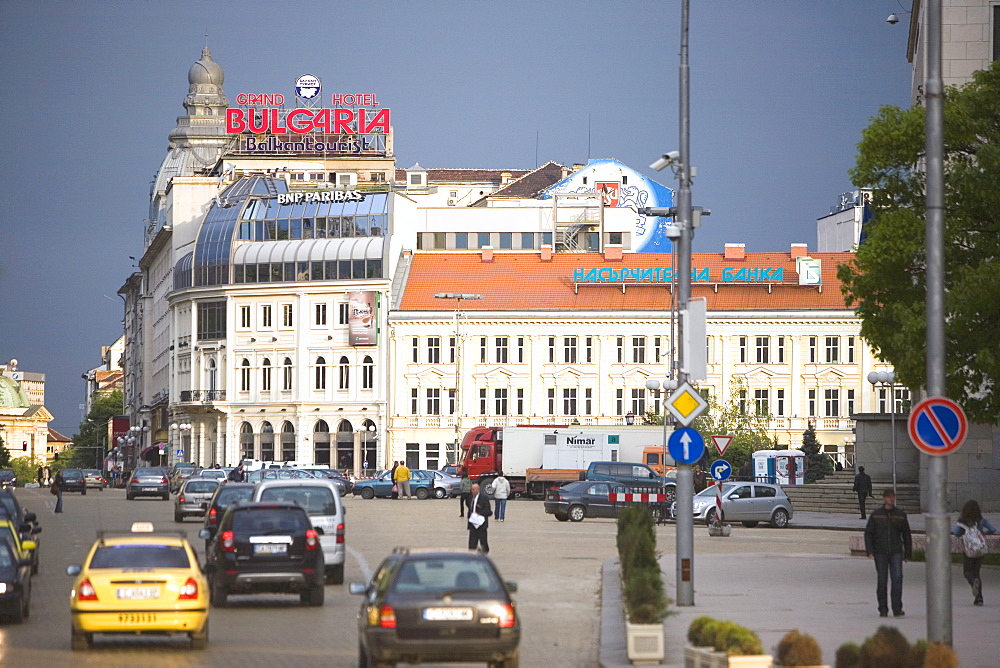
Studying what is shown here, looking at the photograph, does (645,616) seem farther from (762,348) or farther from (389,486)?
(762,348)

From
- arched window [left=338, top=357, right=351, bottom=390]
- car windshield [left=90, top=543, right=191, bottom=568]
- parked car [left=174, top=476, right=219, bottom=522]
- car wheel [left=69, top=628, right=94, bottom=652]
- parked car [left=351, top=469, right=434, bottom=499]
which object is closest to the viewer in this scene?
car wheel [left=69, top=628, right=94, bottom=652]

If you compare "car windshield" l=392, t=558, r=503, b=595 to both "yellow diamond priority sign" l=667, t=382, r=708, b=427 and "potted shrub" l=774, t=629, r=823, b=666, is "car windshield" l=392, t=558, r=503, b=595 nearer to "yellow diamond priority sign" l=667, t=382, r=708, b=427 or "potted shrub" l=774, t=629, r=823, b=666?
"potted shrub" l=774, t=629, r=823, b=666

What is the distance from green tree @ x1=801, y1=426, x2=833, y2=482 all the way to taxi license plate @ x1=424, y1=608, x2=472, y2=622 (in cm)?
6640

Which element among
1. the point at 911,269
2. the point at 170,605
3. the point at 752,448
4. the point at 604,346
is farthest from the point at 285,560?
the point at 604,346

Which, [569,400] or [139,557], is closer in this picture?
[139,557]

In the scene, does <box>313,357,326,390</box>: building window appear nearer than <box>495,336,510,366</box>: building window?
No

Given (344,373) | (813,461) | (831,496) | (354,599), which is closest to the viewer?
(354,599)

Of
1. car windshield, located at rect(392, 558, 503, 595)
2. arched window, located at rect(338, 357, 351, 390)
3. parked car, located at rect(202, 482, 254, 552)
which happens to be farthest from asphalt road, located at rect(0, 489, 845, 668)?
arched window, located at rect(338, 357, 351, 390)

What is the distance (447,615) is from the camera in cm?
1491

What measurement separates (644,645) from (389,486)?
192 ft

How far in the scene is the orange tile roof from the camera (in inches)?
3971

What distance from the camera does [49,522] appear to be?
5003 cm

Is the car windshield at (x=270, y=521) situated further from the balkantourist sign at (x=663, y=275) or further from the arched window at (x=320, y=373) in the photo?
the arched window at (x=320, y=373)

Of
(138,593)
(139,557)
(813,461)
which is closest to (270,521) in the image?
(139,557)
